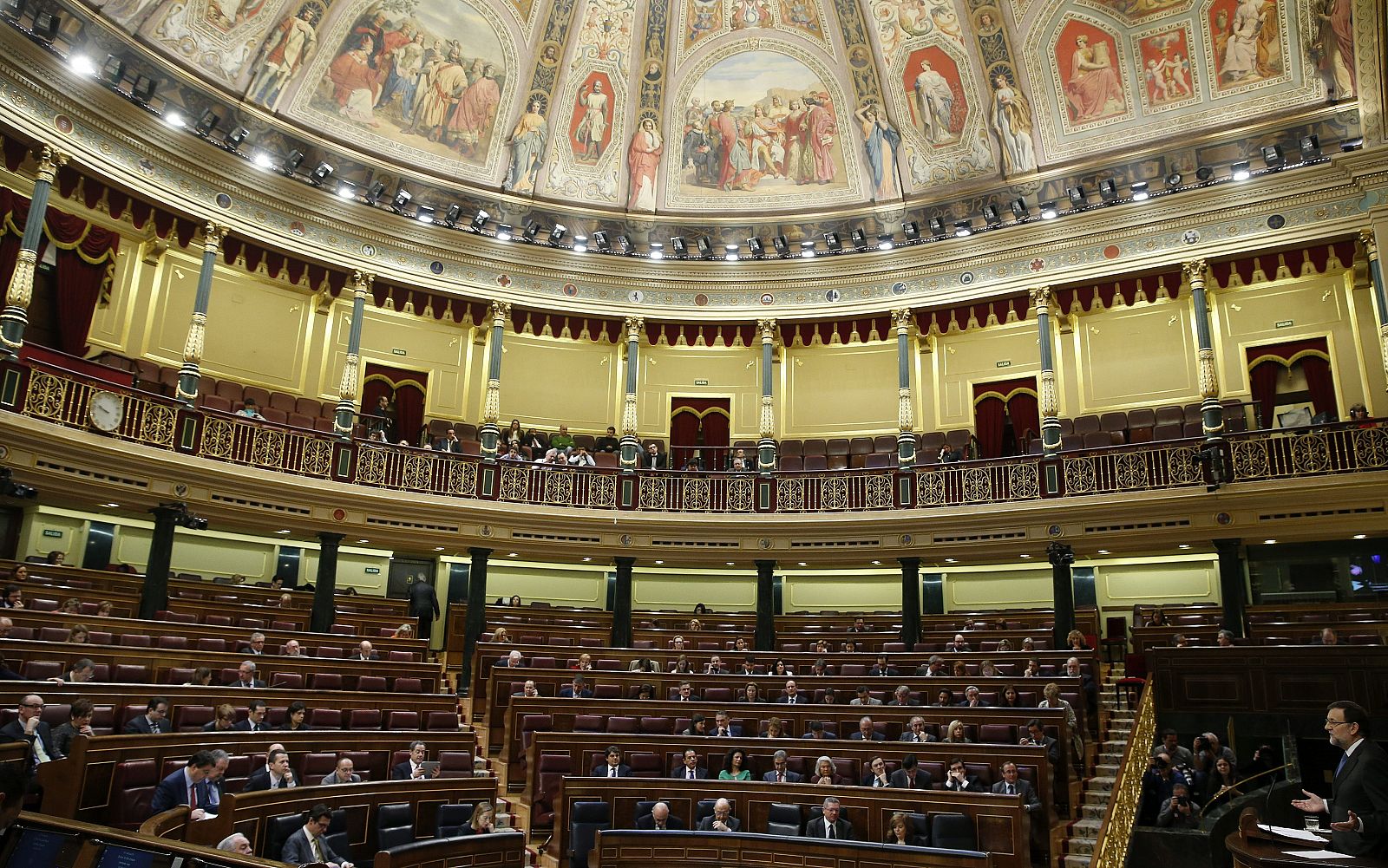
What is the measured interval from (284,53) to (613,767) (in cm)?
1362

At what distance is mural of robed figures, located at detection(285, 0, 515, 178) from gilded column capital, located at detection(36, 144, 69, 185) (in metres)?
3.54

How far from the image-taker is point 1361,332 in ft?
52.9

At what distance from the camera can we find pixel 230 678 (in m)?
10.6

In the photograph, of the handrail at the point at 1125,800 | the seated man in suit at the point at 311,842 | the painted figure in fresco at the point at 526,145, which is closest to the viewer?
the seated man in suit at the point at 311,842

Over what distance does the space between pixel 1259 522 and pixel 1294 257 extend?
5339 millimetres

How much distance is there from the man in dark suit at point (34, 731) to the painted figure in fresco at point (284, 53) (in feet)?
40.7

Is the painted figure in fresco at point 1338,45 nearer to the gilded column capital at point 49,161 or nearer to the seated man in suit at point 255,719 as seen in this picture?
the seated man in suit at point 255,719

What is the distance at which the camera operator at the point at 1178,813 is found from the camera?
27.7 feet

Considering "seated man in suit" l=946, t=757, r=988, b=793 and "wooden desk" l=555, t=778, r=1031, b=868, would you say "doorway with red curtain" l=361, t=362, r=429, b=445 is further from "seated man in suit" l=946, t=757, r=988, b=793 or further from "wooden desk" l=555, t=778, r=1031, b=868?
"seated man in suit" l=946, t=757, r=988, b=793

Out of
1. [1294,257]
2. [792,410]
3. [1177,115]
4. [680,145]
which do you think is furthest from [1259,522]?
[680,145]

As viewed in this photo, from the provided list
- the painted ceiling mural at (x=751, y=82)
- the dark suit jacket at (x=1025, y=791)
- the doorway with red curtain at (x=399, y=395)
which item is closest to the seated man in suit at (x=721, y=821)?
the dark suit jacket at (x=1025, y=791)

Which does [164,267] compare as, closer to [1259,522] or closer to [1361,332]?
[1259,522]

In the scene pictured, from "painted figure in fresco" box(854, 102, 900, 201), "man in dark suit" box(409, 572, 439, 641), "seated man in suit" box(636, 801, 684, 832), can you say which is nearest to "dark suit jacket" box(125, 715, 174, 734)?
"seated man in suit" box(636, 801, 684, 832)

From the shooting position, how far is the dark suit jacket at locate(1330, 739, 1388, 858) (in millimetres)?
4156
